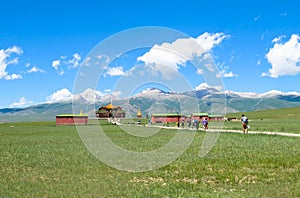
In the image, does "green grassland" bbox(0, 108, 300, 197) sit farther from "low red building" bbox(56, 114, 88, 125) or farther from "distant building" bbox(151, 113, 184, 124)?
"distant building" bbox(151, 113, 184, 124)

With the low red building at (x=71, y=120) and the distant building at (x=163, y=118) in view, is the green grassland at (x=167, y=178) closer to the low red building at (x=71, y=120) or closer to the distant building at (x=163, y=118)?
the low red building at (x=71, y=120)

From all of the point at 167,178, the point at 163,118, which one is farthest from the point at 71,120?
the point at 167,178

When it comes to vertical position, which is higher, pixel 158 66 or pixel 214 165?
pixel 158 66

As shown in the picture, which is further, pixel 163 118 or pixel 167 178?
pixel 163 118

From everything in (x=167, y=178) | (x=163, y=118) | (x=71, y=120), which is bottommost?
(x=167, y=178)

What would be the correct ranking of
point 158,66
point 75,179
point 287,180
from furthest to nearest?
point 158,66 → point 75,179 → point 287,180

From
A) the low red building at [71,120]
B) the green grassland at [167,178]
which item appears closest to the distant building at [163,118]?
the low red building at [71,120]

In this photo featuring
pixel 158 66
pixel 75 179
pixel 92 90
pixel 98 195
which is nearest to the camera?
pixel 98 195

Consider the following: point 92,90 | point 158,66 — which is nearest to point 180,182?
point 92,90

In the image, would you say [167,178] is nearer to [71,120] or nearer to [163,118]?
[71,120]

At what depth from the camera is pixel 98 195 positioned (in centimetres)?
1599

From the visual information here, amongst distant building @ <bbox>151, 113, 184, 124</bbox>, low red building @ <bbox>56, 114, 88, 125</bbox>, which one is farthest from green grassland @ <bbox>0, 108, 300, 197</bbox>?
distant building @ <bbox>151, 113, 184, 124</bbox>

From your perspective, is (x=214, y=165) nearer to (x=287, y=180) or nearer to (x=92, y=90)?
(x=287, y=180)

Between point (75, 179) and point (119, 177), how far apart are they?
224 cm
